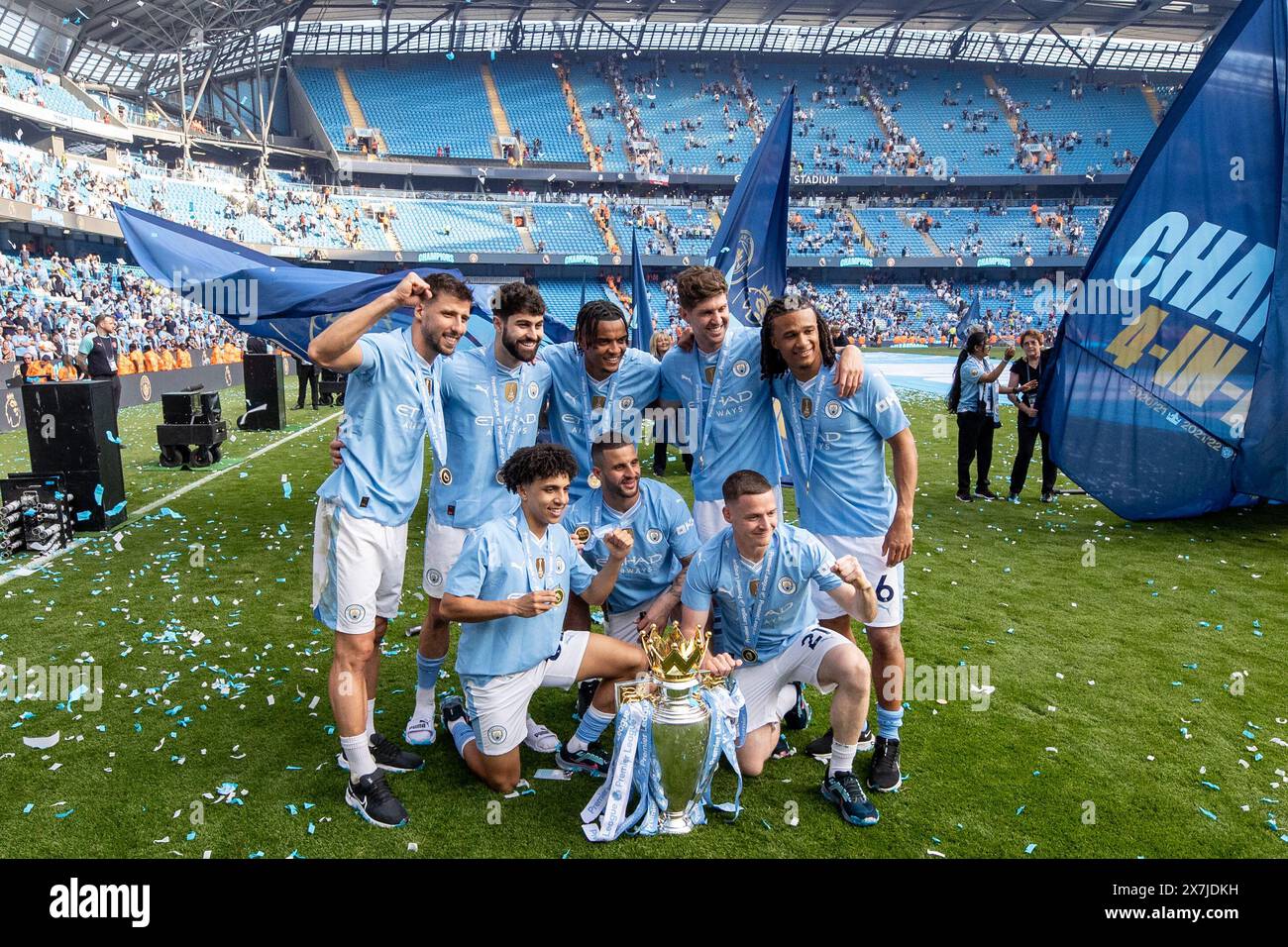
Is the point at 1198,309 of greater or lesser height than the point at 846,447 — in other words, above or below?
above

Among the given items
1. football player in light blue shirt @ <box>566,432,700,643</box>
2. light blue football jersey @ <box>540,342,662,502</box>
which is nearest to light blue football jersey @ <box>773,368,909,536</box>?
football player in light blue shirt @ <box>566,432,700,643</box>

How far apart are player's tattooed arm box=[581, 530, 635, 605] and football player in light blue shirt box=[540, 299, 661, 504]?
627mm

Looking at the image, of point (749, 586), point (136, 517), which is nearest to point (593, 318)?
point (749, 586)

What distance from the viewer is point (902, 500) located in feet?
13.3

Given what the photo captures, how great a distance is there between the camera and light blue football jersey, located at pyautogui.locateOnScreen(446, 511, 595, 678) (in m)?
3.76

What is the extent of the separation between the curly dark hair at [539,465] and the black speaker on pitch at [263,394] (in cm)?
1493

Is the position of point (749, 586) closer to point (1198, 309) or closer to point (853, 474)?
point (853, 474)

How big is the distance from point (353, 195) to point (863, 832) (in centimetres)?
5021

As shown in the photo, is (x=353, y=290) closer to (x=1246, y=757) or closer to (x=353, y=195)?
(x=1246, y=757)

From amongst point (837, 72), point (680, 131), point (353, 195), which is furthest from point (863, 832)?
point (837, 72)

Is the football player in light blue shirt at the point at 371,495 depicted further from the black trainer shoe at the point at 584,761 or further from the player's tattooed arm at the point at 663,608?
the player's tattooed arm at the point at 663,608

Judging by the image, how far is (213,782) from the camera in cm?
398

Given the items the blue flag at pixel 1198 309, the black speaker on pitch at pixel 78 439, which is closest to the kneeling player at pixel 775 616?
the blue flag at pixel 1198 309

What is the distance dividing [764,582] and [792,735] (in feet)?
3.63
